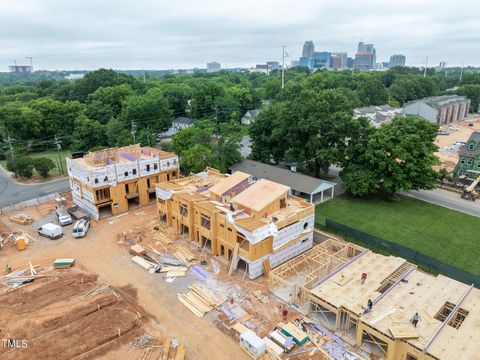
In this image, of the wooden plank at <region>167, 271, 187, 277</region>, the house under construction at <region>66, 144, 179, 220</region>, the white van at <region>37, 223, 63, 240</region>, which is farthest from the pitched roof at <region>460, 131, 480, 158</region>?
the white van at <region>37, 223, 63, 240</region>

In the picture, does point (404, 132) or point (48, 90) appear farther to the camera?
point (48, 90)

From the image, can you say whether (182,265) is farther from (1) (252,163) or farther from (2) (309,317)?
(1) (252,163)

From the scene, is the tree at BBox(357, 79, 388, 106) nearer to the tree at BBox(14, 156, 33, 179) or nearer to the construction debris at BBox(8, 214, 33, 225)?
the tree at BBox(14, 156, 33, 179)

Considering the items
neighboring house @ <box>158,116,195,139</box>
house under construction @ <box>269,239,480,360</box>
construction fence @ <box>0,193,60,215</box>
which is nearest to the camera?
house under construction @ <box>269,239,480,360</box>

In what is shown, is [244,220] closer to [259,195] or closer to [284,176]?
[259,195]

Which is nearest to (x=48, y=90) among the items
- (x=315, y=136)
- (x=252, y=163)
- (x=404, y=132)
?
(x=252, y=163)

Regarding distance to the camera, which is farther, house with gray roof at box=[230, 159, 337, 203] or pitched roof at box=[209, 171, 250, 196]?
house with gray roof at box=[230, 159, 337, 203]
